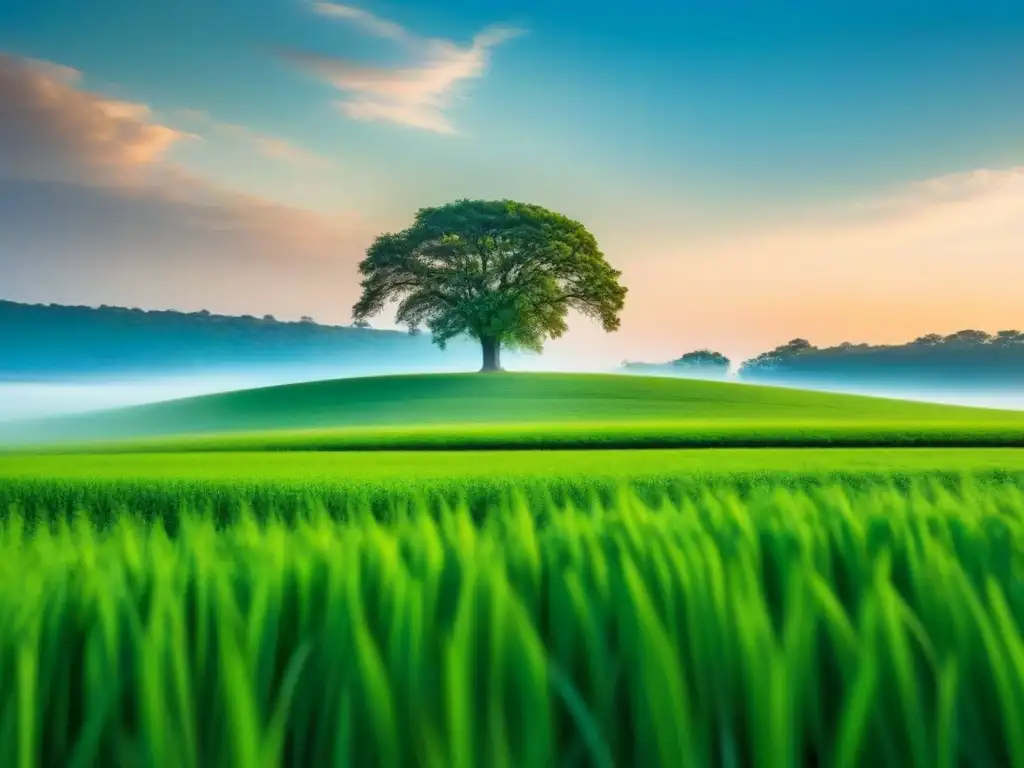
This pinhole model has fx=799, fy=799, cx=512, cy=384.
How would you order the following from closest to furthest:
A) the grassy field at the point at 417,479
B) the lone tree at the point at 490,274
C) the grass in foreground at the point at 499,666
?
the grass in foreground at the point at 499,666 < the grassy field at the point at 417,479 < the lone tree at the point at 490,274

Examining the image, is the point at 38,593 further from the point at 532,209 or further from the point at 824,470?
the point at 532,209

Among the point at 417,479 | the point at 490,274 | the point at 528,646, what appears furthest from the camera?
the point at 490,274

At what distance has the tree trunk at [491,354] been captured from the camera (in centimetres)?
3428

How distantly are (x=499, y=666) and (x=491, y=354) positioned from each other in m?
33.8

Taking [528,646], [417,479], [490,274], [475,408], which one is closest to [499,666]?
[528,646]

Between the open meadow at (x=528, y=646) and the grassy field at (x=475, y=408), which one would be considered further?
the grassy field at (x=475, y=408)

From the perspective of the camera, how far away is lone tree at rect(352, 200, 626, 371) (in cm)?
3275

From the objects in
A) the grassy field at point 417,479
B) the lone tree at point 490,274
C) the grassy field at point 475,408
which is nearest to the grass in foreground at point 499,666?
the grassy field at point 417,479

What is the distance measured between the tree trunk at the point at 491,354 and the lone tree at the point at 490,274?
4 centimetres

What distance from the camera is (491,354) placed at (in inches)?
1362

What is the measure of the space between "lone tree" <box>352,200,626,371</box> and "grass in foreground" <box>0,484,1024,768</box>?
3111cm

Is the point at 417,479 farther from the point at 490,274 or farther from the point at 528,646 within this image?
the point at 490,274

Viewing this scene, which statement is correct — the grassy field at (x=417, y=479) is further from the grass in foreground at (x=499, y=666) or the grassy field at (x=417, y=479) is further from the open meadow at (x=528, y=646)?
the grass in foreground at (x=499, y=666)

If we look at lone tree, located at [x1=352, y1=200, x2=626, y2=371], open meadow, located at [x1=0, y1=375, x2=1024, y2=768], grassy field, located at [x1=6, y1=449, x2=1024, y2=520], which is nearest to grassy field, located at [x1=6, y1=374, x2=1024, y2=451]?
lone tree, located at [x1=352, y1=200, x2=626, y2=371]
